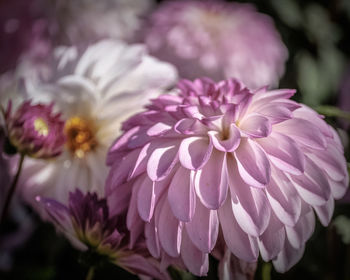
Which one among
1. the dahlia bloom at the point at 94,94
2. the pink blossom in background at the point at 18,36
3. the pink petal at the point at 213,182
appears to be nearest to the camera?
the pink petal at the point at 213,182

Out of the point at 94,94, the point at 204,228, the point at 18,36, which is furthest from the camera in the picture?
the point at 18,36

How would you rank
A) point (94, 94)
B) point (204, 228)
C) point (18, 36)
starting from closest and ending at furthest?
1. point (204, 228)
2. point (94, 94)
3. point (18, 36)

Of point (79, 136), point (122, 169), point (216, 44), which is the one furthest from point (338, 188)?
point (216, 44)

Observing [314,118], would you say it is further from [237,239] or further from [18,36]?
[18,36]

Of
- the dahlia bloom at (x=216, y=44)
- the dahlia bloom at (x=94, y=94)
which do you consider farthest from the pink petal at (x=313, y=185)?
the dahlia bloom at (x=216, y=44)

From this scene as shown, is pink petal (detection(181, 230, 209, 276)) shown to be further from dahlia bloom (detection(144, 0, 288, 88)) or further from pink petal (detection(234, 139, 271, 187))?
dahlia bloom (detection(144, 0, 288, 88))

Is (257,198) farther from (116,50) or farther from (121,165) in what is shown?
(116,50)

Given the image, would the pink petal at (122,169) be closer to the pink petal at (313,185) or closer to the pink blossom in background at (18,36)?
the pink petal at (313,185)

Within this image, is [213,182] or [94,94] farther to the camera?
[94,94]
